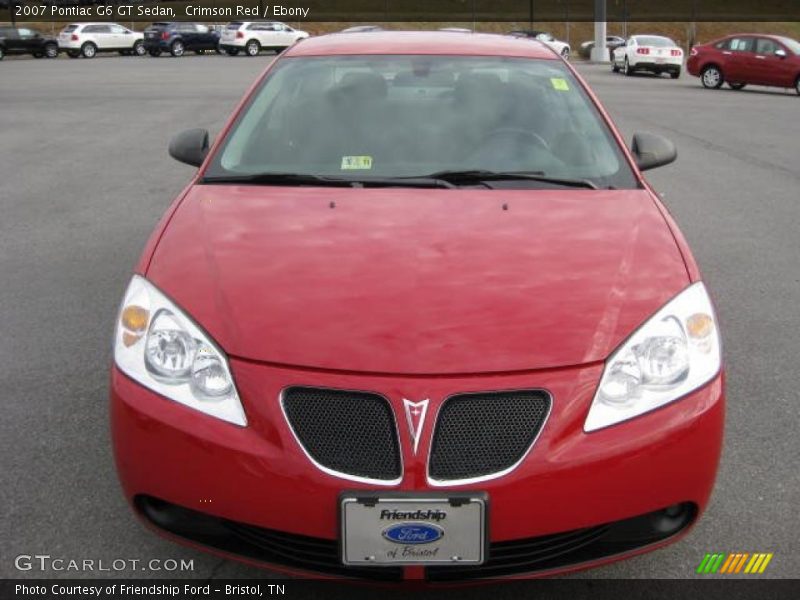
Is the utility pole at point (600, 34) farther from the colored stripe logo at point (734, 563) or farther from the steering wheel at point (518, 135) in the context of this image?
the colored stripe logo at point (734, 563)

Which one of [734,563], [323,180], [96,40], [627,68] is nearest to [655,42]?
[627,68]

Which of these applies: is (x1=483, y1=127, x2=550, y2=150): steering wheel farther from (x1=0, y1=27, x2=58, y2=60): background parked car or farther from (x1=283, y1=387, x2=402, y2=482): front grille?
(x1=0, y1=27, x2=58, y2=60): background parked car

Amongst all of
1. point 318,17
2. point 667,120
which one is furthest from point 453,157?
point 318,17

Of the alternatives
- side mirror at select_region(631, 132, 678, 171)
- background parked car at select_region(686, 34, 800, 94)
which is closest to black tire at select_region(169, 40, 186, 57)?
background parked car at select_region(686, 34, 800, 94)

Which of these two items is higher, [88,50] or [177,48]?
[88,50]

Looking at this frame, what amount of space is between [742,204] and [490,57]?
527 cm

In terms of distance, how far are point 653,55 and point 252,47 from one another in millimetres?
20389

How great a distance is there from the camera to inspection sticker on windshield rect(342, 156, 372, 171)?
3686mm

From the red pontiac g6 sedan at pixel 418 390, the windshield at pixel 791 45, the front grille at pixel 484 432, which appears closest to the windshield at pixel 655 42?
the windshield at pixel 791 45

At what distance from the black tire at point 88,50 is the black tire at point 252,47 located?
673cm

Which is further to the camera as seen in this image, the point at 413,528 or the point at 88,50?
the point at 88,50

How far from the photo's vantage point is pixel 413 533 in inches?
90.4

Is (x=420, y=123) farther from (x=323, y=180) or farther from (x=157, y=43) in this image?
(x=157, y=43)

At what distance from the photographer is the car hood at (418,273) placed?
2.49 metres
